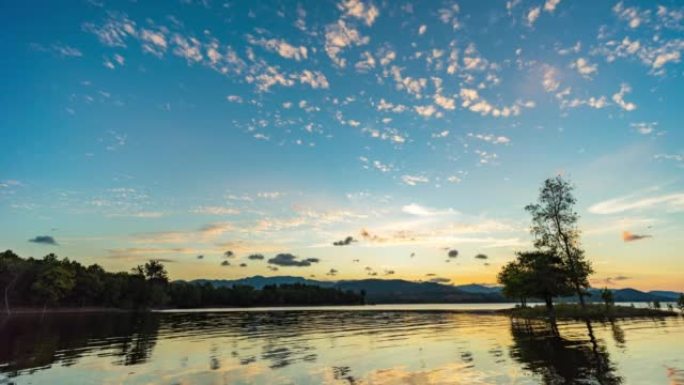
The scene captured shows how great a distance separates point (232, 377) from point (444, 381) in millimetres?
12950

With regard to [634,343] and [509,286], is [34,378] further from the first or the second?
[509,286]

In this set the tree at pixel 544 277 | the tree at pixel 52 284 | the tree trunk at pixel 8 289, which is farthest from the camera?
the tree at pixel 52 284

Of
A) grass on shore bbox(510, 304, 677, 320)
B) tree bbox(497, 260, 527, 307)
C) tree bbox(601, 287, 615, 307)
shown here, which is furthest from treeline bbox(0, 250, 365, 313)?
tree bbox(601, 287, 615, 307)

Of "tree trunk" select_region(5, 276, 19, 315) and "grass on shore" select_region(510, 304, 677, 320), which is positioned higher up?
"tree trunk" select_region(5, 276, 19, 315)

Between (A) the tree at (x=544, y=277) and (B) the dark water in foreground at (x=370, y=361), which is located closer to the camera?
(B) the dark water in foreground at (x=370, y=361)

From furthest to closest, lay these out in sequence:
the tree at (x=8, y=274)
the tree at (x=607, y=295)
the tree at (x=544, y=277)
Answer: the tree at (x=8, y=274), the tree at (x=544, y=277), the tree at (x=607, y=295)

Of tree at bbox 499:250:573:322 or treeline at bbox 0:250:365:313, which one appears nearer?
tree at bbox 499:250:573:322

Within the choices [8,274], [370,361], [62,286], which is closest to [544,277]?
[370,361]

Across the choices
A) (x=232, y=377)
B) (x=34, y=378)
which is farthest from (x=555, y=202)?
(x=34, y=378)

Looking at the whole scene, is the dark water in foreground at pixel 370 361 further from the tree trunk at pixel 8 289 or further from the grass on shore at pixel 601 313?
the tree trunk at pixel 8 289

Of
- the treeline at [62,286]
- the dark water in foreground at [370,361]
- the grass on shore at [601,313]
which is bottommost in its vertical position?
the dark water in foreground at [370,361]

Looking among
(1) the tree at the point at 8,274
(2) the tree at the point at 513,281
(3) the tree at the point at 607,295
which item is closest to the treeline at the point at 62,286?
(1) the tree at the point at 8,274

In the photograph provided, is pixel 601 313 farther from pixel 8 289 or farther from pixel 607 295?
pixel 8 289

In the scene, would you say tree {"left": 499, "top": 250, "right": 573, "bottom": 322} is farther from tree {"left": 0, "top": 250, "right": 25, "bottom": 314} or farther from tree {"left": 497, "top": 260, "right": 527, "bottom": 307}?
tree {"left": 0, "top": 250, "right": 25, "bottom": 314}
